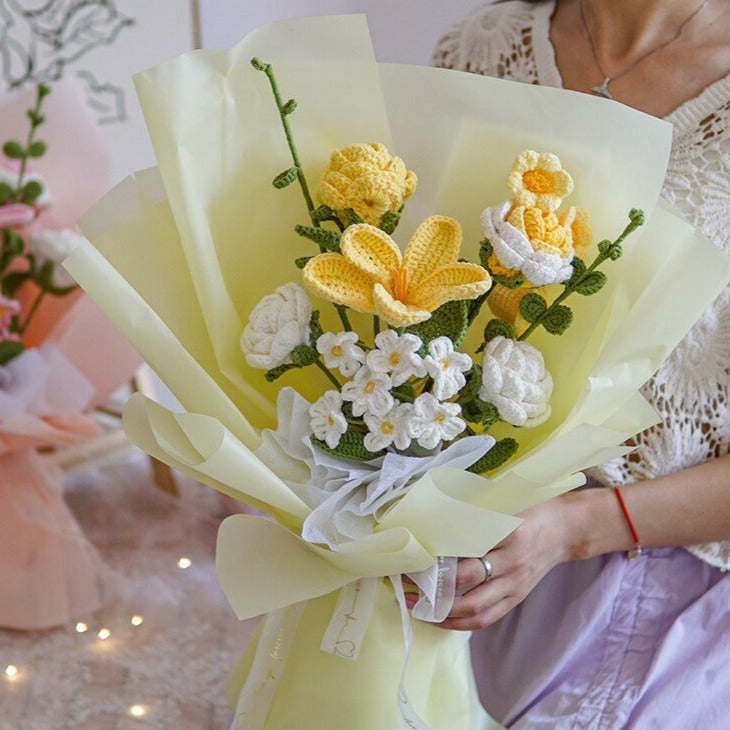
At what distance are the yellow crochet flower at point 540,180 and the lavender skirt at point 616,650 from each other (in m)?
0.41

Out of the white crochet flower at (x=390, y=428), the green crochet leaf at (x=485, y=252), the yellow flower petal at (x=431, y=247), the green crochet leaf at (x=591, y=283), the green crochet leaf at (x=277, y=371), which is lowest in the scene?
the white crochet flower at (x=390, y=428)

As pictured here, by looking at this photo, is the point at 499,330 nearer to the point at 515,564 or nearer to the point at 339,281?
the point at 339,281

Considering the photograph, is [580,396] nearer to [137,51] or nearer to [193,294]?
[193,294]

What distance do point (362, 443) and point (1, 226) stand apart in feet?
3.44

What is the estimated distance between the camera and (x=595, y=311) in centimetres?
79

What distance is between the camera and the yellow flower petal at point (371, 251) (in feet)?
2.34

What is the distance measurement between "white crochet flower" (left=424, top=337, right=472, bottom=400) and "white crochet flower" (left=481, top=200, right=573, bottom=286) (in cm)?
7

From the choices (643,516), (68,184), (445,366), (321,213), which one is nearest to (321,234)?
(321,213)

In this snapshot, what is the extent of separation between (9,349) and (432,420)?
1.04m

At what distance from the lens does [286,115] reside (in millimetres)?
766

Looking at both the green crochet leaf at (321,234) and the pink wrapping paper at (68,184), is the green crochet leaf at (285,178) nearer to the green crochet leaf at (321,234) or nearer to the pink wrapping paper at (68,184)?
the green crochet leaf at (321,234)

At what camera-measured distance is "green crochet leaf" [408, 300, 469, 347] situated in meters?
0.74

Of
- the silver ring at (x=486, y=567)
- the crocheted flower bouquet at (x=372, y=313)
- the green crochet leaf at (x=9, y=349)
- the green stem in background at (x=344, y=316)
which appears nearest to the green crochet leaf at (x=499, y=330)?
the crocheted flower bouquet at (x=372, y=313)

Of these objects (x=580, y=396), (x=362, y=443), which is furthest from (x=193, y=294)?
(x=580, y=396)
